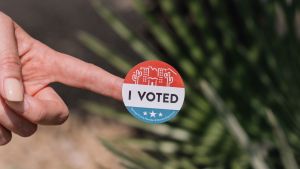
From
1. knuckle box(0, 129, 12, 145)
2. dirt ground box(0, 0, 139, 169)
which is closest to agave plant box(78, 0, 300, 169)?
dirt ground box(0, 0, 139, 169)

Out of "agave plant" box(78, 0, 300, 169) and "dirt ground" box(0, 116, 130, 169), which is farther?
"dirt ground" box(0, 116, 130, 169)

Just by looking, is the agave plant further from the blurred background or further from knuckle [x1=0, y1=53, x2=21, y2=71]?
knuckle [x1=0, y1=53, x2=21, y2=71]

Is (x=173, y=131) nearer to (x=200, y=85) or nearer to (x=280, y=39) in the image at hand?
(x=200, y=85)

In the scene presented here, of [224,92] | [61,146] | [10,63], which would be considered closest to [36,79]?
[10,63]

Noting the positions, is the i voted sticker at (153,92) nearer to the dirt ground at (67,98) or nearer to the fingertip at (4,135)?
the fingertip at (4,135)

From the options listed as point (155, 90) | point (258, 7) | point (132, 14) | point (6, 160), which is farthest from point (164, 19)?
point (155, 90)
